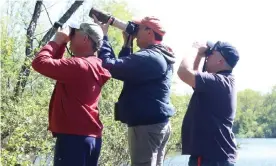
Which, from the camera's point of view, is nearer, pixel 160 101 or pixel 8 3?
pixel 160 101

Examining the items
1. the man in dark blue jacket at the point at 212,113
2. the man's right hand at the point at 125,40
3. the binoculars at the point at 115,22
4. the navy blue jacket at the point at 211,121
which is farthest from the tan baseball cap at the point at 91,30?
the navy blue jacket at the point at 211,121

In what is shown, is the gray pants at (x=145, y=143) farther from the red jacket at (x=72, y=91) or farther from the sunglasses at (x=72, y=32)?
the sunglasses at (x=72, y=32)

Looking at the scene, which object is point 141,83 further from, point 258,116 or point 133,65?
point 258,116

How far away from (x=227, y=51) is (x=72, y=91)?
1014mm

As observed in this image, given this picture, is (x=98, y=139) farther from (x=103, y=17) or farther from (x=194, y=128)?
(x=103, y=17)

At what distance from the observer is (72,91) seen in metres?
2.64

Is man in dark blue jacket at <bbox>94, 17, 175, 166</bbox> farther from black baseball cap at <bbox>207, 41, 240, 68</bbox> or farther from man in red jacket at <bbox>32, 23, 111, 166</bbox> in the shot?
black baseball cap at <bbox>207, 41, 240, 68</bbox>

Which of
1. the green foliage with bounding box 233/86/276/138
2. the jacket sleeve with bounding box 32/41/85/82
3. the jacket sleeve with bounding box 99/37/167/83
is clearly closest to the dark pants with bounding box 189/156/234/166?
the jacket sleeve with bounding box 99/37/167/83

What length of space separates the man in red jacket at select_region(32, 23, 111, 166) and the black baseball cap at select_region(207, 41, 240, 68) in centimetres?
74

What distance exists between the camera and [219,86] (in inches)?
111

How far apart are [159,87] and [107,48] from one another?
0.42 meters

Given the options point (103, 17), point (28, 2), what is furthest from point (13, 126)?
point (28, 2)

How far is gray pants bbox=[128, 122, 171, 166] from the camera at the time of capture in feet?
9.57

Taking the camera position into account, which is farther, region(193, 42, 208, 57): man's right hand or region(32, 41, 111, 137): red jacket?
region(193, 42, 208, 57): man's right hand
